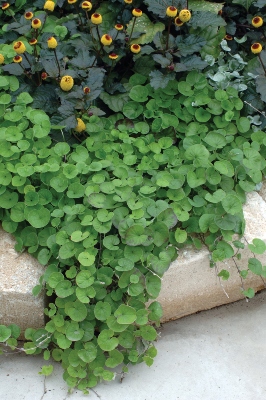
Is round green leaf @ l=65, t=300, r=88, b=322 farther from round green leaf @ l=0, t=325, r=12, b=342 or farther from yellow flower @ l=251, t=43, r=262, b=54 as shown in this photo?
yellow flower @ l=251, t=43, r=262, b=54

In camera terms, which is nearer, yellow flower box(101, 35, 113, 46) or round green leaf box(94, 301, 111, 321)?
round green leaf box(94, 301, 111, 321)

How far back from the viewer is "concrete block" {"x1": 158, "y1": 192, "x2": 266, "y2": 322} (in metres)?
2.20

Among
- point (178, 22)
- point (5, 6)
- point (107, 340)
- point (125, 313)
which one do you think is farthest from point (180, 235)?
→ point (5, 6)

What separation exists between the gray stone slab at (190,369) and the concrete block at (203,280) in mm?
71

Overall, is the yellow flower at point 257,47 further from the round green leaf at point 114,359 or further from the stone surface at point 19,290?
the round green leaf at point 114,359

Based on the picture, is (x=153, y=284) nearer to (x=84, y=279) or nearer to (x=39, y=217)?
(x=84, y=279)

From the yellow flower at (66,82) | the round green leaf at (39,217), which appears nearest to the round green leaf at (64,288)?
the round green leaf at (39,217)

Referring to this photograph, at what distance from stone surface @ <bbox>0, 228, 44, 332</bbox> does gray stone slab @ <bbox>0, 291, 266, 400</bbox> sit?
0.56 ft

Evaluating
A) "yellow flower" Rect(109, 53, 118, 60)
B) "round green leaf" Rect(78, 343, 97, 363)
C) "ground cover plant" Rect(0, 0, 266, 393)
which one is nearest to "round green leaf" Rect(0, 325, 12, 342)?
"ground cover plant" Rect(0, 0, 266, 393)

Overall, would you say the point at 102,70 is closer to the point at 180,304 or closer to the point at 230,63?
the point at 230,63

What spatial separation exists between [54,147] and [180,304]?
2.84 ft

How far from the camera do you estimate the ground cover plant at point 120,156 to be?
202 centimetres

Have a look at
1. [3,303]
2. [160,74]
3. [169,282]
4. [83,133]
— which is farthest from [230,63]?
[3,303]

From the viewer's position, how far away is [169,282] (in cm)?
221
